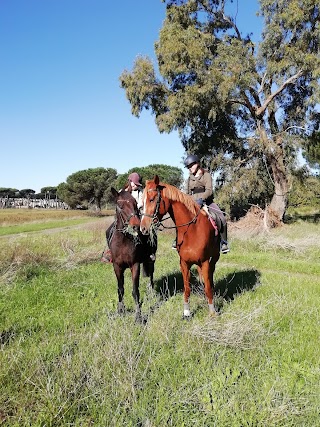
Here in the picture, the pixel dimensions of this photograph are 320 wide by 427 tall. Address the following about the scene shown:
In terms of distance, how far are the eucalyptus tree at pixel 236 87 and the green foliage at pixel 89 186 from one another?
41066 mm

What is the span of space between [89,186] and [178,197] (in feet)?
200

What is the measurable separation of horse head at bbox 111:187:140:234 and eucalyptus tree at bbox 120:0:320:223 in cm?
1594

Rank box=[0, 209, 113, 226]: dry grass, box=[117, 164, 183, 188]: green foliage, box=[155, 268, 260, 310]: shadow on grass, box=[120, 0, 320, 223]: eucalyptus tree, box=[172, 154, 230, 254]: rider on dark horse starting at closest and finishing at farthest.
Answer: box=[172, 154, 230, 254]: rider on dark horse → box=[155, 268, 260, 310]: shadow on grass → box=[120, 0, 320, 223]: eucalyptus tree → box=[0, 209, 113, 226]: dry grass → box=[117, 164, 183, 188]: green foliage

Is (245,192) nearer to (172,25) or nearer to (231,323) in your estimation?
(172,25)

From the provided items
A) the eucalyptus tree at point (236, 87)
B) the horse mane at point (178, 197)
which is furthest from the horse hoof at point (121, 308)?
the eucalyptus tree at point (236, 87)

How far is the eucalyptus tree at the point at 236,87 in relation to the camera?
840 inches

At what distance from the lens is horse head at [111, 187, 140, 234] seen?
21.4ft

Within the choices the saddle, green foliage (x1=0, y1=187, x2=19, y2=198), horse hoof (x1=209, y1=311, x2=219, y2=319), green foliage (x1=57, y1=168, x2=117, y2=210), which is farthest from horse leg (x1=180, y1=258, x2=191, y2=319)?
green foliage (x1=0, y1=187, x2=19, y2=198)

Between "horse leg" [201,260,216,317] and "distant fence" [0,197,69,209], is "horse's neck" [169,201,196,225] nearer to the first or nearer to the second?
"horse leg" [201,260,216,317]

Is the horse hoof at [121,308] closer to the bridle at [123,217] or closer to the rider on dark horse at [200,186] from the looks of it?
the bridle at [123,217]

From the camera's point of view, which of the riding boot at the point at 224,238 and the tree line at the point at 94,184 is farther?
the tree line at the point at 94,184

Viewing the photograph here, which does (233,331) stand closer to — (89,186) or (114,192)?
(114,192)

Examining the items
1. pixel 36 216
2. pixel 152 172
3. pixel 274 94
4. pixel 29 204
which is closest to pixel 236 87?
pixel 274 94

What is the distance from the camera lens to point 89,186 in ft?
216
